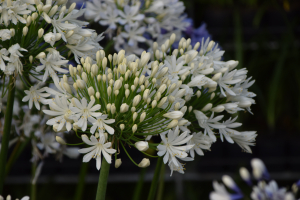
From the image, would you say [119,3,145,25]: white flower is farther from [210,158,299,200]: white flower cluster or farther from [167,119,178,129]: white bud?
[210,158,299,200]: white flower cluster

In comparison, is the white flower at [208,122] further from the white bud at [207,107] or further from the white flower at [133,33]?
the white flower at [133,33]

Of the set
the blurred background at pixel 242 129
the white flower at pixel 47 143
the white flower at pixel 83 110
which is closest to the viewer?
the white flower at pixel 83 110

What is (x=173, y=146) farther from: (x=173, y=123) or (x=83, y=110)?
(x=83, y=110)

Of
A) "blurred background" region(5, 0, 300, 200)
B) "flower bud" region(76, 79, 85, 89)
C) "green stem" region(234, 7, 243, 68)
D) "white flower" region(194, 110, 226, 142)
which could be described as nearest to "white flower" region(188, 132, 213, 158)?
"white flower" region(194, 110, 226, 142)

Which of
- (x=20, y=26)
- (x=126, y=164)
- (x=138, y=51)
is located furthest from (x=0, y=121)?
(x=126, y=164)

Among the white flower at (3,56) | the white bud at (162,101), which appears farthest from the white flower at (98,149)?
the white flower at (3,56)

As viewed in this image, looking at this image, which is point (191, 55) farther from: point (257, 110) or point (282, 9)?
point (257, 110)

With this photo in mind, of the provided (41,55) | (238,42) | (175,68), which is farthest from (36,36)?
(238,42)
